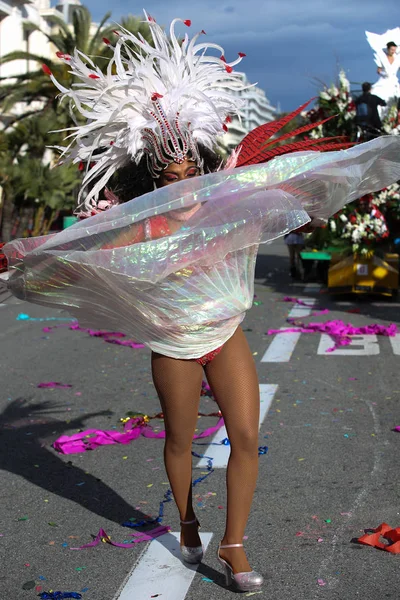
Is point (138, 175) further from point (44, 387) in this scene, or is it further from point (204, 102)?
point (44, 387)

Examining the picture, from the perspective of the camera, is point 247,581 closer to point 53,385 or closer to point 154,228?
point 154,228

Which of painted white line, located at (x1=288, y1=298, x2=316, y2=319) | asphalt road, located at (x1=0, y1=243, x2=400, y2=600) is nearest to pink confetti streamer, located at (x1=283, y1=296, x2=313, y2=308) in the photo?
painted white line, located at (x1=288, y1=298, x2=316, y2=319)

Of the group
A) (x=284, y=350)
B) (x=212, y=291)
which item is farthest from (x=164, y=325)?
(x=284, y=350)

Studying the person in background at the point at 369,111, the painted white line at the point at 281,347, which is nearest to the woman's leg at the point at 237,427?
Result: the painted white line at the point at 281,347

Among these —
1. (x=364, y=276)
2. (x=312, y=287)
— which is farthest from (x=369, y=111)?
(x=312, y=287)

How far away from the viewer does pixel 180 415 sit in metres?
3.87

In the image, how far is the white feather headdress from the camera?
3.94 m

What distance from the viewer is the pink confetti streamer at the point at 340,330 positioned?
10703 millimetres

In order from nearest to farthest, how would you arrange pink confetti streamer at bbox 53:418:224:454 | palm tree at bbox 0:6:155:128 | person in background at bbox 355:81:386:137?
pink confetti streamer at bbox 53:418:224:454 → person in background at bbox 355:81:386:137 → palm tree at bbox 0:6:155:128

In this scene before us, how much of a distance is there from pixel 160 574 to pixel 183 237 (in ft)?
4.68

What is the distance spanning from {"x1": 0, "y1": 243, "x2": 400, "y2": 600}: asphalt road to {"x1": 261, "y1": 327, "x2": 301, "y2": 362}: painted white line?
0.35 feet

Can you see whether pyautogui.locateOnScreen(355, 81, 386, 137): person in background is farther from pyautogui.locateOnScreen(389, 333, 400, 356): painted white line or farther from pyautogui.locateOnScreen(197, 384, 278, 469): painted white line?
pyautogui.locateOnScreen(197, 384, 278, 469): painted white line

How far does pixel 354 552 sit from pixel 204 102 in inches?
81.8

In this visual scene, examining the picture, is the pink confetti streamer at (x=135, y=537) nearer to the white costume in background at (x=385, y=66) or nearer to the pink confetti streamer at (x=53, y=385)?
the pink confetti streamer at (x=53, y=385)
